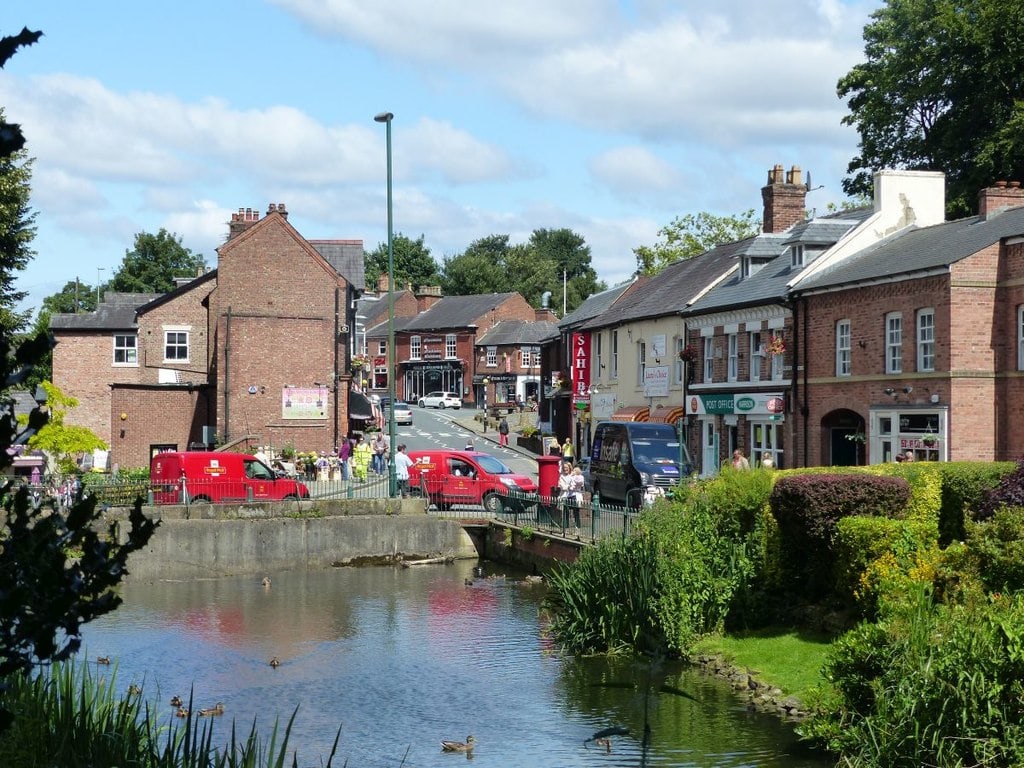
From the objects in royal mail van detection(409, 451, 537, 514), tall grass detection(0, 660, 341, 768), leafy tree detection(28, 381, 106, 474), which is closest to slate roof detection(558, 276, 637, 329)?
royal mail van detection(409, 451, 537, 514)

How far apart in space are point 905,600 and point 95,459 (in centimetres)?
4534

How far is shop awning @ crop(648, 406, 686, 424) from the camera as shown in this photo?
48.4 m

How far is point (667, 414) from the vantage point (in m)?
49.3

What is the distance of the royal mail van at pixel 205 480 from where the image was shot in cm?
3691

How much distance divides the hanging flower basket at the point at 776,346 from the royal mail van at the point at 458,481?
8588 millimetres

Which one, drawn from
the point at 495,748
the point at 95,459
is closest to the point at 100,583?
the point at 495,748

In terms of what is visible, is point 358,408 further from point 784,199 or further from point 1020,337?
point 1020,337

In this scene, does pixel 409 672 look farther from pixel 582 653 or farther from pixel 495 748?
pixel 495 748

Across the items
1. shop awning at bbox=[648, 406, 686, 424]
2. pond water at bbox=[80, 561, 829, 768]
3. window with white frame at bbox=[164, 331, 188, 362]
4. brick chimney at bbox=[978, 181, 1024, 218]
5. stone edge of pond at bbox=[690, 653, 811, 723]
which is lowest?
pond water at bbox=[80, 561, 829, 768]

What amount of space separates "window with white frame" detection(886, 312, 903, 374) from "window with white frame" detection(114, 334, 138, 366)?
3713 cm

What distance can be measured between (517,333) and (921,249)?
6939 centimetres

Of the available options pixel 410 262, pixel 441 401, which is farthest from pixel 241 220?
pixel 410 262

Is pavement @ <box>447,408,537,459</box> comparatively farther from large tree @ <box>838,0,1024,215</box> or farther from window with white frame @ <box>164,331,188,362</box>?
large tree @ <box>838,0,1024,215</box>

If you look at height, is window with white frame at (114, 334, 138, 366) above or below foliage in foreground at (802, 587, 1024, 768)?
above
